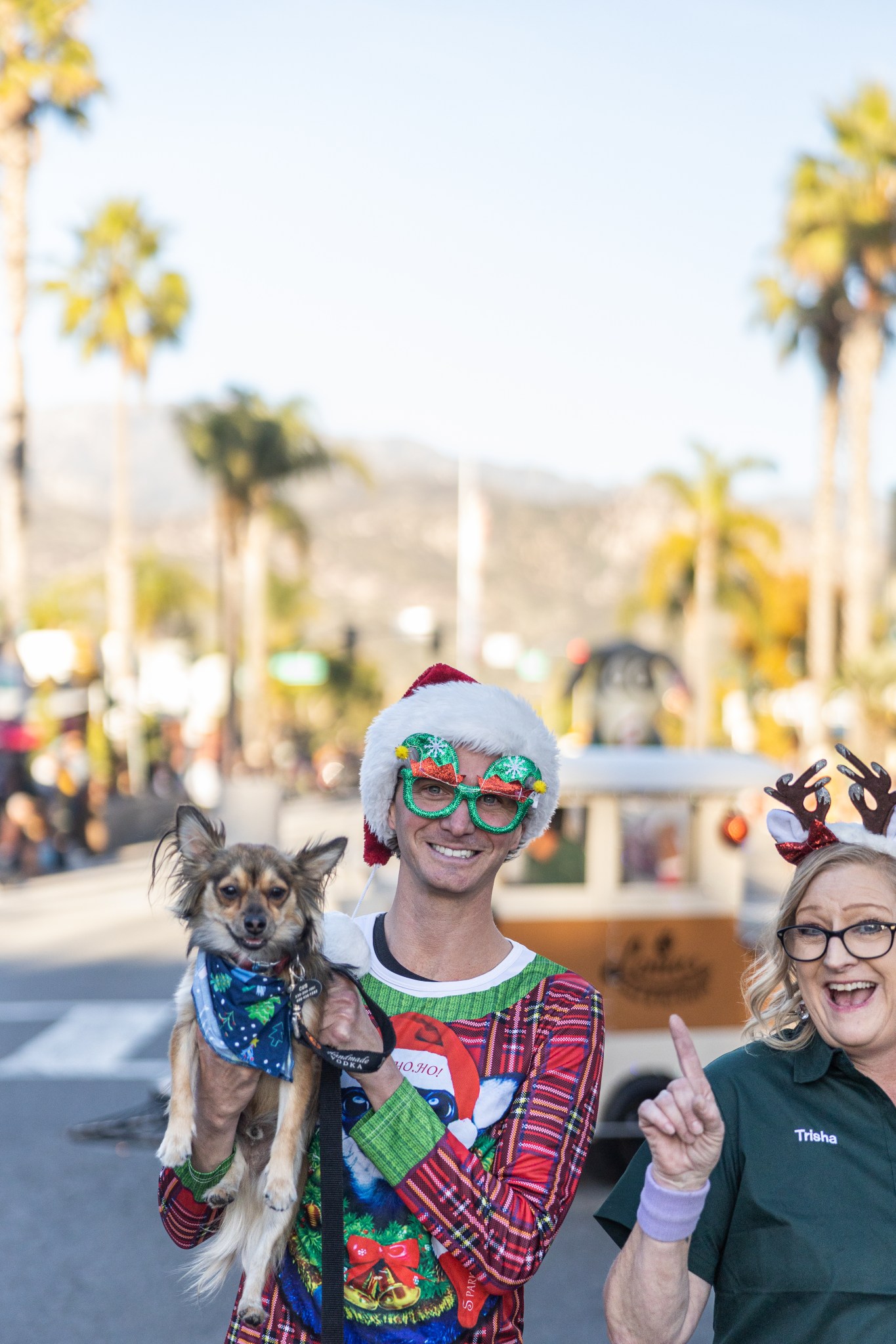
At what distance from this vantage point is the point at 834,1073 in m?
2.63

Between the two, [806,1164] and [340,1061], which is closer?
[340,1061]

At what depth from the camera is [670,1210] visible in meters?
2.37

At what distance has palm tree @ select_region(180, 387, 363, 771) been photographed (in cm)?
5169

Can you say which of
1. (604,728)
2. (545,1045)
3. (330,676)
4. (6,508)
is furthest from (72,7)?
(330,676)

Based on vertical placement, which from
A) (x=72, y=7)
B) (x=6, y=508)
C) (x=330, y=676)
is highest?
(x=72, y=7)

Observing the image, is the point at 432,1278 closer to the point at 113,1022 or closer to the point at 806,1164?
the point at 806,1164

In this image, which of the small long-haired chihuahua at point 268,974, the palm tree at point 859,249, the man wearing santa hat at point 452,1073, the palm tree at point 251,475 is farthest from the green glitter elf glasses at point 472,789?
the palm tree at point 251,475

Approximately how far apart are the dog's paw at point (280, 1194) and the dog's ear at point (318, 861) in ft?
1.86

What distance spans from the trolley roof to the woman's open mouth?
498cm

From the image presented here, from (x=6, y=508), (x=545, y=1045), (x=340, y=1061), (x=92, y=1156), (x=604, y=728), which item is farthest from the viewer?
(x=6, y=508)

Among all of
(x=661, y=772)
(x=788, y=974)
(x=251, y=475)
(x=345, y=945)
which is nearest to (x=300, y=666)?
(x=251, y=475)

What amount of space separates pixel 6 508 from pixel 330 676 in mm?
61625

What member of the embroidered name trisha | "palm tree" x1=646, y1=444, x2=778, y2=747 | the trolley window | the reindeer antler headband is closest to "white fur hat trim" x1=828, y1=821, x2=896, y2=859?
the reindeer antler headband

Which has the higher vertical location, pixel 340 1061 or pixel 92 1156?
pixel 340 1061
